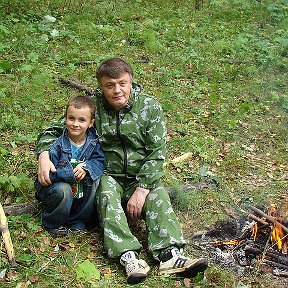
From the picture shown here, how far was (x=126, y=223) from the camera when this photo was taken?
163 inches

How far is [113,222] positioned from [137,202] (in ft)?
1.14

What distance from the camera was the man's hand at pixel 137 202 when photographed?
433cm

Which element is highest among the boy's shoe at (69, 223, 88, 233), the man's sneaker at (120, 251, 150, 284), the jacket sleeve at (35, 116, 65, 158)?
the jacket sleeve at (35, 116, 65, 158)

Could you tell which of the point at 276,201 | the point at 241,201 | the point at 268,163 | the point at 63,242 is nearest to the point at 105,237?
the point at 63,242

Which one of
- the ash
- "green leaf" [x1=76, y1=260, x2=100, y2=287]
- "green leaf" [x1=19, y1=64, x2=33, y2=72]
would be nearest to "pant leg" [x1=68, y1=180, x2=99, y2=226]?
"green leaf" [x1=76, y1=260, x2=100, y2=287]

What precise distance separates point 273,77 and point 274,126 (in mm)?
2134

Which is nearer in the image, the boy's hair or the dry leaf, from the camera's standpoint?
the boy's hair

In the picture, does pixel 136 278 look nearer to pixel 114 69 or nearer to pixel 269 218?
pixel 269 218

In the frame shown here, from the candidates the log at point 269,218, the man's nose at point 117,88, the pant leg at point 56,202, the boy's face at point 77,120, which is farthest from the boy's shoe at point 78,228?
the log at point 269,218

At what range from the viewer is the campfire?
4195mm

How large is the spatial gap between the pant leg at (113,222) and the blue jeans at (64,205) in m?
0.11

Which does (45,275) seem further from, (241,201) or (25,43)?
(25,43)

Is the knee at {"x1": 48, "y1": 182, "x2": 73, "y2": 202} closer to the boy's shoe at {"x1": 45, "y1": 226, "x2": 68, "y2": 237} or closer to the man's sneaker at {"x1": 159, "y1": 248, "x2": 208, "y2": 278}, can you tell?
the boy's shoe at {"x1": 45, "y1": 226, "x2": 68, "y2": 237}

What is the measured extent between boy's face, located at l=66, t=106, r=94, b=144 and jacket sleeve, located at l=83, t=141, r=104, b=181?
0.71ft
